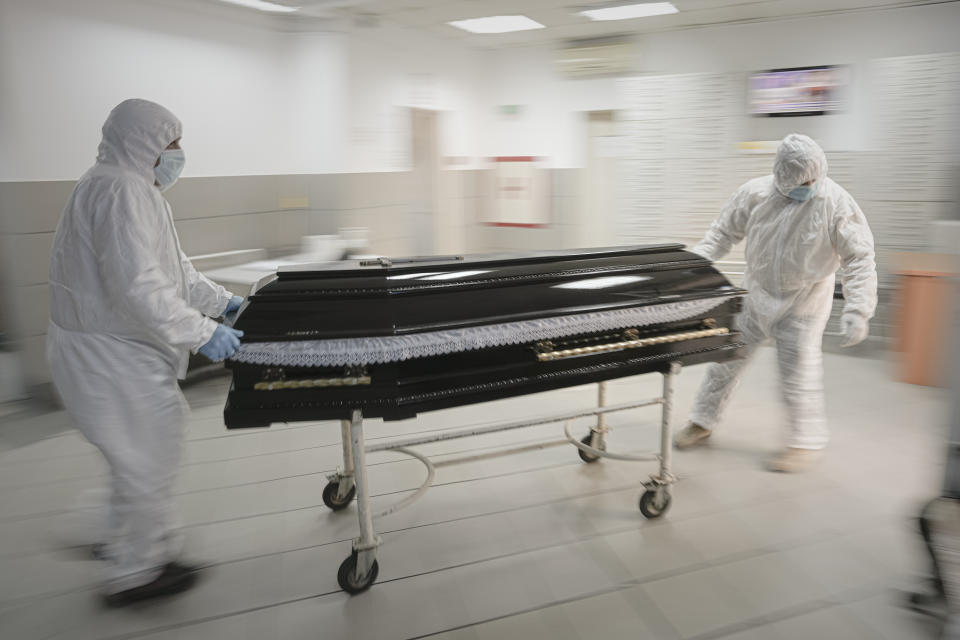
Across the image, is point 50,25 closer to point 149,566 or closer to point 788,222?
point 149,566

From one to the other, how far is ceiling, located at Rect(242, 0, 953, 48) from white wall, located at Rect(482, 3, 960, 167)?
89mm

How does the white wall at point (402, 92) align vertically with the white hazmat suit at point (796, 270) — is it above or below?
above

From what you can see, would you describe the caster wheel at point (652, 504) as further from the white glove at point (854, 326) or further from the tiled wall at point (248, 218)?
the tiled wall at point (248, 218)

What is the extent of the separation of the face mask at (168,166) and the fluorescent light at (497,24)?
3818 mm

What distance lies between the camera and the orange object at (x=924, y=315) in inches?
155

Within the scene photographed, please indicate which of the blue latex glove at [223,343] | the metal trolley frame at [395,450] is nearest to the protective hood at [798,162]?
the metal trolley frame at [395,450]

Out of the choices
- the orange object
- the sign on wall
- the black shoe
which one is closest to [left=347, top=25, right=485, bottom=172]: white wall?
Result: the sign on wall

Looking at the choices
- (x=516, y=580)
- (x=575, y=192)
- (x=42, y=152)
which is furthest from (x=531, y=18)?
(x=516, y=580)

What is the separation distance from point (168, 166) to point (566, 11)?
383 centimetres

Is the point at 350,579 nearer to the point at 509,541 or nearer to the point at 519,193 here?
the point at 509,541

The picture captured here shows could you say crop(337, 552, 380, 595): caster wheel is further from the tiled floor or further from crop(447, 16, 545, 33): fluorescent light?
crop(447, 16, 545, 33): fluorescent light

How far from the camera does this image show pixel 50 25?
3.40m

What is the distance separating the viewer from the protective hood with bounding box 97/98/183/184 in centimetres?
194

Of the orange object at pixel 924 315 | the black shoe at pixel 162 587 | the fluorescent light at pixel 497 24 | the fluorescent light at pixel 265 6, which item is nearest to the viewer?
the black shoe at pixel 162 587
